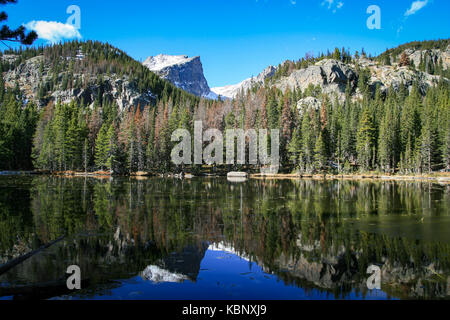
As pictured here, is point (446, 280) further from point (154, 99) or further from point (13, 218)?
point (154, 99)

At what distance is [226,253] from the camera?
13367mm

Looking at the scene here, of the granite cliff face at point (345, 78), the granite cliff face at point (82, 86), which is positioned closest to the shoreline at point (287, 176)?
the granite cliff face at point (345, 78)

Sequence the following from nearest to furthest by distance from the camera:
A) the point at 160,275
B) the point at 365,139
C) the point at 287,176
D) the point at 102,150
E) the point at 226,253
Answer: the point at 160,275 < the point at 226,253 < the point at 287,176 < the point at 102,150 < the point at 365,139

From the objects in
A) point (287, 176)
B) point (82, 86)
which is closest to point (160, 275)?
point (287, 176)

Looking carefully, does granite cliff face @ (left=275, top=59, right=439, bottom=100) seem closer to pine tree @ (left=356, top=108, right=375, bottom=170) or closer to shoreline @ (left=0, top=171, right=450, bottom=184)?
pine tree @ (left=356, top=108, right=375, bottom=170)

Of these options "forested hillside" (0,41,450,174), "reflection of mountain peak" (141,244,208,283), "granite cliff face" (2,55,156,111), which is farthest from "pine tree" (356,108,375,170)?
"granite cliff face" (2,55,156,111)

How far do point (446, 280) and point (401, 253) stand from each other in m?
2.70

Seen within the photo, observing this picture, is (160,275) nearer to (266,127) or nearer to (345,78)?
(266,127)

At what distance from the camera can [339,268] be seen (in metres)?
11.2

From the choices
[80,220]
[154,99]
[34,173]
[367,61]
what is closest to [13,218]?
[80,220]

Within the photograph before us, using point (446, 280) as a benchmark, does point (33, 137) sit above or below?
above

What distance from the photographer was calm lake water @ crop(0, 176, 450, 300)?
9.35 m

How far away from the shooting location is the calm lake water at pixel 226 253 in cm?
935

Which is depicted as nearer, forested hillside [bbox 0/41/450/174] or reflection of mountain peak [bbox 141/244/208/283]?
reflection of mountain peak [bbox 141/244/208/283]
